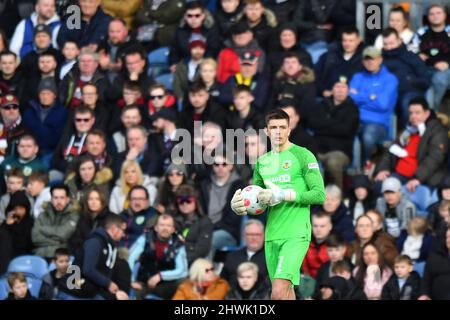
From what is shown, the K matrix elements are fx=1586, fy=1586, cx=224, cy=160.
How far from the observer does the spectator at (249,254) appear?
1678 cm

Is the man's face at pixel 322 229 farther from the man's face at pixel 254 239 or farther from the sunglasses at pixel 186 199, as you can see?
the sunglasses at pixel 186 199

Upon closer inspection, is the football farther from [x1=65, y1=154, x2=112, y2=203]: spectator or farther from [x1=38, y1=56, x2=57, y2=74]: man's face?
[x1=38, y1=56, x2=57, y2=74]: man's face

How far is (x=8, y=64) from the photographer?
65.3ft

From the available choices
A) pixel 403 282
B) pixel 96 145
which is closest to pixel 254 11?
pixel 96 145

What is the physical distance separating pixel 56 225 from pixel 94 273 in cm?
108

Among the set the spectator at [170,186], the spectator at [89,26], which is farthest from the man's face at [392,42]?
the spectator at [89,26]

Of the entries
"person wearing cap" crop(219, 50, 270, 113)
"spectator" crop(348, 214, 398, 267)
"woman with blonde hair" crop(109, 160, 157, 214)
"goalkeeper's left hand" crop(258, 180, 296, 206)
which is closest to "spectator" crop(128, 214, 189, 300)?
"woman with blonde hair" crop(109, 160, 157, 214)

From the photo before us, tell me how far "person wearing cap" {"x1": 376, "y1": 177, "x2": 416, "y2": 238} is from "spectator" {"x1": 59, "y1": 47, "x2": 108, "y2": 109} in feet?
13.2

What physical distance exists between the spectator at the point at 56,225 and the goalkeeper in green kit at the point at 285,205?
16.8 ft
